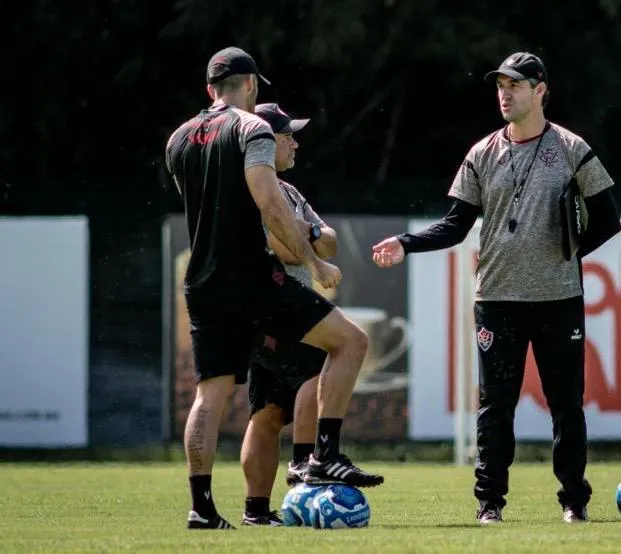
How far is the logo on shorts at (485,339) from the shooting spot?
9516mm

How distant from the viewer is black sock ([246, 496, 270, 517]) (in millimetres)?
9602

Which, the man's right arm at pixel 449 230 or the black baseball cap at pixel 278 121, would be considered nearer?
the man's right arm at pixel 449 230

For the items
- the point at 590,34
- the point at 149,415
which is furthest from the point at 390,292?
the point at 590,34

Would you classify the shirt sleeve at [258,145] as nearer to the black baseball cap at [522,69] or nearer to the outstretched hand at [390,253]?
the outstretched hand at [390,253]

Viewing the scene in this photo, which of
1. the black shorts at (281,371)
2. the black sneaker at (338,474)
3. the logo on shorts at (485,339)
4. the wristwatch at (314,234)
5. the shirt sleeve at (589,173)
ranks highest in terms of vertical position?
the shirt sleeve at (589,173)

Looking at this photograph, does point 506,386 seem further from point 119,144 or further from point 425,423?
point 119,144

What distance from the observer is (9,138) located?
21.1 m

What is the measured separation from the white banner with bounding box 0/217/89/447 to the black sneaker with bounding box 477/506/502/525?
748 centimetres

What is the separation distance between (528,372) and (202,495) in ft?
25.4

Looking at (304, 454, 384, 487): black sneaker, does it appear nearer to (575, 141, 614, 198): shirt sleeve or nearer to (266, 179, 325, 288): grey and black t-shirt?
(266, 179, 325, 288): grey and black t-shirt

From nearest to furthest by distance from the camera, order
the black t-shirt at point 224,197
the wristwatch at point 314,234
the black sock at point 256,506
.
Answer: the black t-shirt at point 224,197 → the wristwatch at point 314,234 → the black sock at point 256,506

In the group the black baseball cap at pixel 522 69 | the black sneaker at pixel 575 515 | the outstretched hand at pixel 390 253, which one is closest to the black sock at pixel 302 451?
the outstretched hand at pixel 390 253

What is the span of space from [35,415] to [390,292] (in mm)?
3127

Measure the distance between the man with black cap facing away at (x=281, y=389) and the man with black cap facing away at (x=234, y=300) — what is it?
1.70ft
